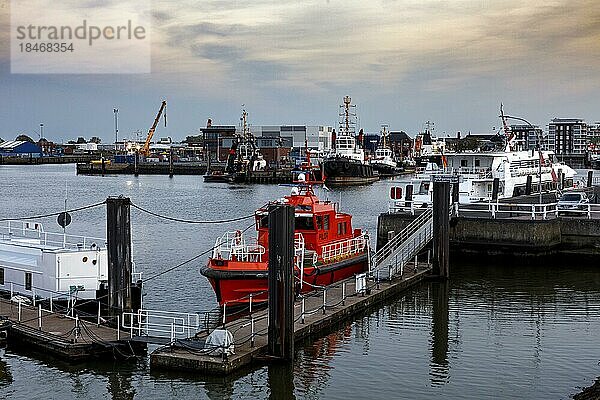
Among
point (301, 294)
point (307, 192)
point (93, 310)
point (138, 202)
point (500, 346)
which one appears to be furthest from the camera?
point (138, 202)

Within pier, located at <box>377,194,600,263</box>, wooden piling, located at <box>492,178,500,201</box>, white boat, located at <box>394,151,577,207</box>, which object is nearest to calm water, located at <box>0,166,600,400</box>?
pier, located at <box>377,194,600,263</box>

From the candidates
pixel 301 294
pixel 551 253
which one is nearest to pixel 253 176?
pixel 551 253

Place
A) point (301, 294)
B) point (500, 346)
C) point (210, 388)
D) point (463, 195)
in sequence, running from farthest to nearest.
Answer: point (463, 195)
point (301, 294)
point (500, 346)
point (210, 388)

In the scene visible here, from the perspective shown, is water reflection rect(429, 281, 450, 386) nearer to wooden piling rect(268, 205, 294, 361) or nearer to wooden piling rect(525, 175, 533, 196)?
wooden piling rect(268, 205, 294, 361)

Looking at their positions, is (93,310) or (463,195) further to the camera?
(463,195)

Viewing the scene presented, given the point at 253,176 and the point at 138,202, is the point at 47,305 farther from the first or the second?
the point at 253,176

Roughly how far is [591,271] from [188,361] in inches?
968

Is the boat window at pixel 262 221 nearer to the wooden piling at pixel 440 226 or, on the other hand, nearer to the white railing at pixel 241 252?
the white railing at pixel 241 252

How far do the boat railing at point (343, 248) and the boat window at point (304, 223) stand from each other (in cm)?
97

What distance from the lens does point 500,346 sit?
2519 centimetres

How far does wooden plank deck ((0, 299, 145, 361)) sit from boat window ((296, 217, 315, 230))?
9521 mm

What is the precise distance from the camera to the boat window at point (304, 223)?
101ft

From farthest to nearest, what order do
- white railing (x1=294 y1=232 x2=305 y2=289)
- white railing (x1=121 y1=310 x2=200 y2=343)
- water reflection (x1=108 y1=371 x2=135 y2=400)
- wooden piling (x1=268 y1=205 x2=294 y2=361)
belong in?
white railing (x1=294 y1=232 x2=305 y2=289)
white railing (x1=121 y1=310 x2=200 y2=343)
wooden piling (x1=268 y1=205 x2=294 y2=361)
water reflection (x1=108 y1=371 x2=135 y2=400)

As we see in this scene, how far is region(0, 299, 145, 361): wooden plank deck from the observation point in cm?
2223
